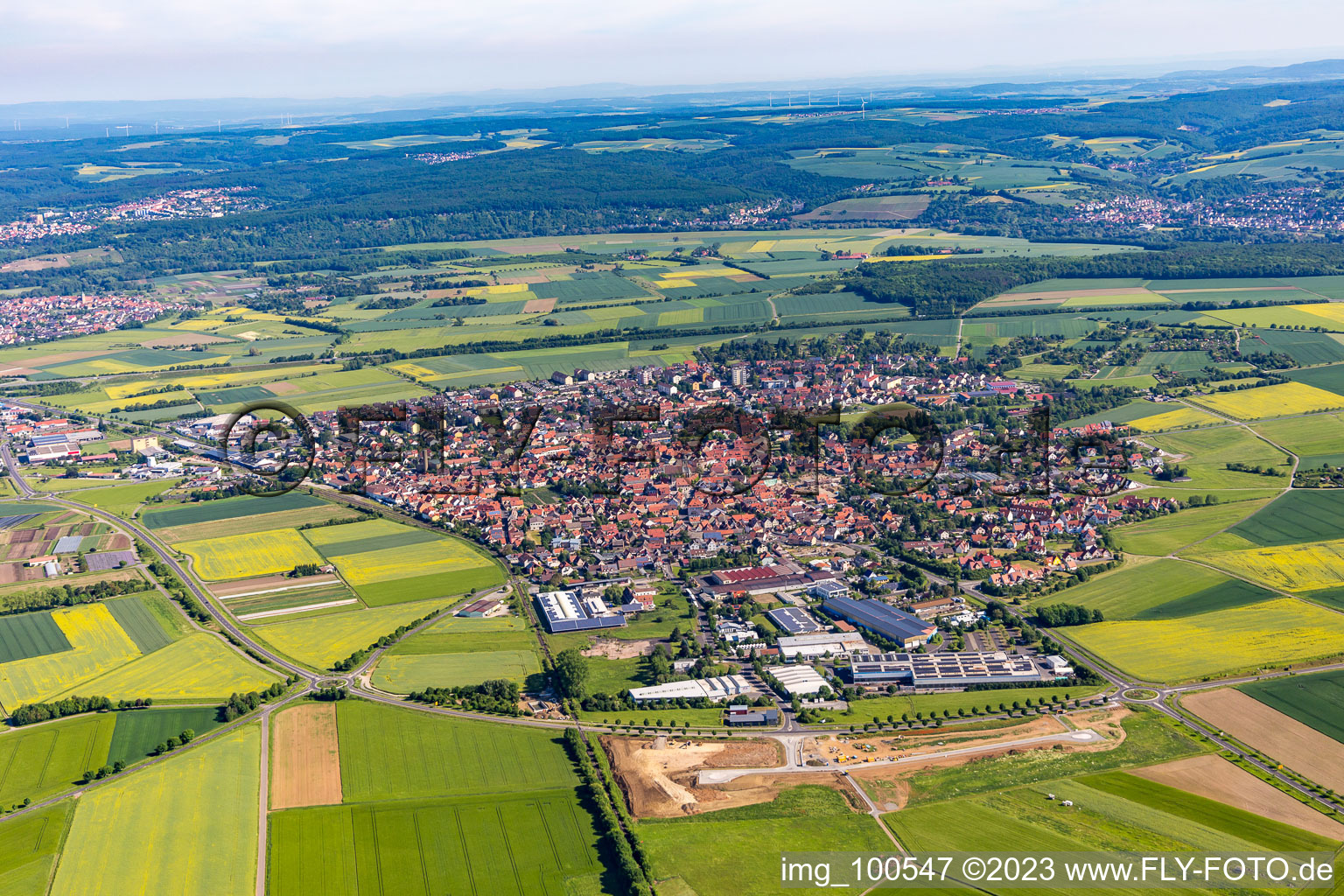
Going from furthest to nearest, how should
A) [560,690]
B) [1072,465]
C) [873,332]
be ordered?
1. [873,332]
2. [1072,465]
3. [560,690]

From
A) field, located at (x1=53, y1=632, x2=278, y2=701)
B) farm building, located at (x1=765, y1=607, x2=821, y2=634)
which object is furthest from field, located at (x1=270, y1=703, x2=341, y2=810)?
farm building, located at (x1=765, y1=607, x2=821, y2=634)

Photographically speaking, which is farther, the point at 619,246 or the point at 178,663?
the point at 619,246

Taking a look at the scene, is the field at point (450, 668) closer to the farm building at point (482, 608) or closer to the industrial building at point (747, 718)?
the farm building at point (482, 608)

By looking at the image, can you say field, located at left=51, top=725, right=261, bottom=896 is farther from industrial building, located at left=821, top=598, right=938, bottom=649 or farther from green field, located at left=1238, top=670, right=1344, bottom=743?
green field, located at left=1238, top=670, right=1344, bottom=743

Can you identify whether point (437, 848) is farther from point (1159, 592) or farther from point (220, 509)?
point (220, 509)

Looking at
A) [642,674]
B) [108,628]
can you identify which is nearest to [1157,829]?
[642,674]

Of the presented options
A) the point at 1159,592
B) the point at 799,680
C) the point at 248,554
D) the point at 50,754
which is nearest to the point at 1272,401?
the point at 1159,592

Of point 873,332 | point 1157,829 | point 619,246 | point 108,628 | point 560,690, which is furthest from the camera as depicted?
point 619,246

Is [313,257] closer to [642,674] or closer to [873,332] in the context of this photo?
[873,332]
